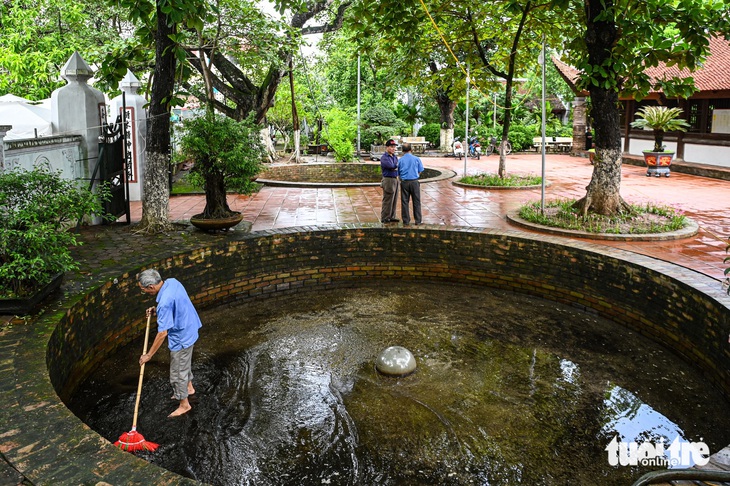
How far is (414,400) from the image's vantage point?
6.14 metres

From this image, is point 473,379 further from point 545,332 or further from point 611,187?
point 611,187

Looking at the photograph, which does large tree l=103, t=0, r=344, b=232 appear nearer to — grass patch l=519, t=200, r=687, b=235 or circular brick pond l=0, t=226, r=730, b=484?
circular brick pond l=0, t=226, r=730, b=484

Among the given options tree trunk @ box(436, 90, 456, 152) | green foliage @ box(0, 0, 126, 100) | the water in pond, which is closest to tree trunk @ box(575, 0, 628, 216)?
the water in pond

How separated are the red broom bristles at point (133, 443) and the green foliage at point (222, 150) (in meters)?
5.94

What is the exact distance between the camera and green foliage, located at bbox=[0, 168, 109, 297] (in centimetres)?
632

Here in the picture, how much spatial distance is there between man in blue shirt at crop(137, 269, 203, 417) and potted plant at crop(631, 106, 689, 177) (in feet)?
56.9

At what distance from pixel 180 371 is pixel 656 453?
4163mm

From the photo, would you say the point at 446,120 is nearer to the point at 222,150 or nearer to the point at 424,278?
the point at 222,150

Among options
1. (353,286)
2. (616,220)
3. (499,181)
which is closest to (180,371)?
(353,286)

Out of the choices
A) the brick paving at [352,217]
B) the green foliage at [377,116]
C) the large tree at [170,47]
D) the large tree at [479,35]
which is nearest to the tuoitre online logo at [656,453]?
the brick paving at [352,217]

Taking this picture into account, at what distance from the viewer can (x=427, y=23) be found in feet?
55.3

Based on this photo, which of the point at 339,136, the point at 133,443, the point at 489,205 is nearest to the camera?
the point at 133,443

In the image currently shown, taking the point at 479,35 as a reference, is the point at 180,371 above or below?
below

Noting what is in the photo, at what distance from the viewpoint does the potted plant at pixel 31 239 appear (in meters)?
6.24
